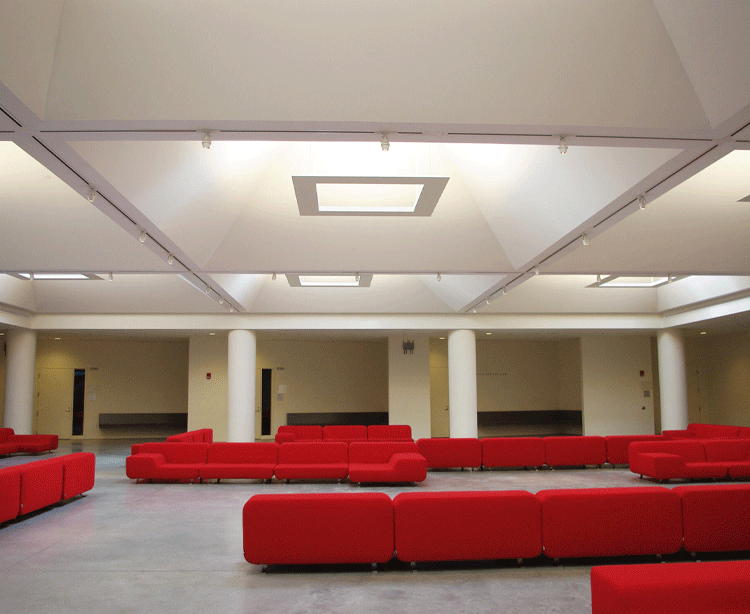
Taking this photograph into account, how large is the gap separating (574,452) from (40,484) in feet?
36.4

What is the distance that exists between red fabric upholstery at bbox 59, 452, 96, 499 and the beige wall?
14.1 meters

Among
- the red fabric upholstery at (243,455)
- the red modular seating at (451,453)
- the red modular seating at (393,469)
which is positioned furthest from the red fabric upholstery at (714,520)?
the red fabric upholstery at (243,455)

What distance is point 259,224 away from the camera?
11.4m

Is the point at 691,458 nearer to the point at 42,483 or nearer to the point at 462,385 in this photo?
the point at 462,385

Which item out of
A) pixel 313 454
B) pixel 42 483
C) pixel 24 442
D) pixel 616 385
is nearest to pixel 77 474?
pixel 42 483

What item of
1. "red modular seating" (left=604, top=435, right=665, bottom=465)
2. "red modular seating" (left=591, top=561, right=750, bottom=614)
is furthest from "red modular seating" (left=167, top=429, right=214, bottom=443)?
"red modular seating" (left=591, top=561, right=750, bottom=614)

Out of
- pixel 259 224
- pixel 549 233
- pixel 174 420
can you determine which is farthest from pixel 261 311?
pixel 549 233

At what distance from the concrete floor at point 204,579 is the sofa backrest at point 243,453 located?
3.48 metres

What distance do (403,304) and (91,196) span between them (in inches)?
472

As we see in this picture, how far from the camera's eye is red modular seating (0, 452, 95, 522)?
8.67 m

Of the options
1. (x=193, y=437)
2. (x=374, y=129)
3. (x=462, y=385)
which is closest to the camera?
(x=374, y=129)

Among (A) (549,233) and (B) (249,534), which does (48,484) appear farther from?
(A) (549,233)

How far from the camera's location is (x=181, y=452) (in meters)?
13.2

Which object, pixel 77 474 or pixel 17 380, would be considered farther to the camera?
pixel 17 380
